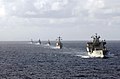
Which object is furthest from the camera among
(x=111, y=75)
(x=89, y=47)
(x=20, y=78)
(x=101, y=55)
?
(x=89, y=47)

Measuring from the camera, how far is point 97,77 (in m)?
93.2

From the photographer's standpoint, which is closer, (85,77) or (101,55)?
(85,77)

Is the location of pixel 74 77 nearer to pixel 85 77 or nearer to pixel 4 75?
pixel 85 77

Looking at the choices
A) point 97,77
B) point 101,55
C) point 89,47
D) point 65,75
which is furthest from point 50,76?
point 89,47

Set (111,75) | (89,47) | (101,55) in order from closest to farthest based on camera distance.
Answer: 1. (111,75)
2. (101,55)
3. (89,47)

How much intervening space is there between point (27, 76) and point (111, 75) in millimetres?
22012

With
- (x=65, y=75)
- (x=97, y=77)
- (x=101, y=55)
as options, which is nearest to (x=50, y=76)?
(x=65, y=75)

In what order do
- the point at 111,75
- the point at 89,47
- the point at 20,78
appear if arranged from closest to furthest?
the point at 20,78, the point at 111,75, the point at 89,47

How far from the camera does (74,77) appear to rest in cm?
9381

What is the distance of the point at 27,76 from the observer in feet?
313

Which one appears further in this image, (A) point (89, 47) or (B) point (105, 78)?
(A) point (89, 47)

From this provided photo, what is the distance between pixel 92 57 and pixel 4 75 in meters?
75.0

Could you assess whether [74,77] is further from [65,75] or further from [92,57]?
[92,57]

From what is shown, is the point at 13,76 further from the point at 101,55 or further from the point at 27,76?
the point at 101,55
